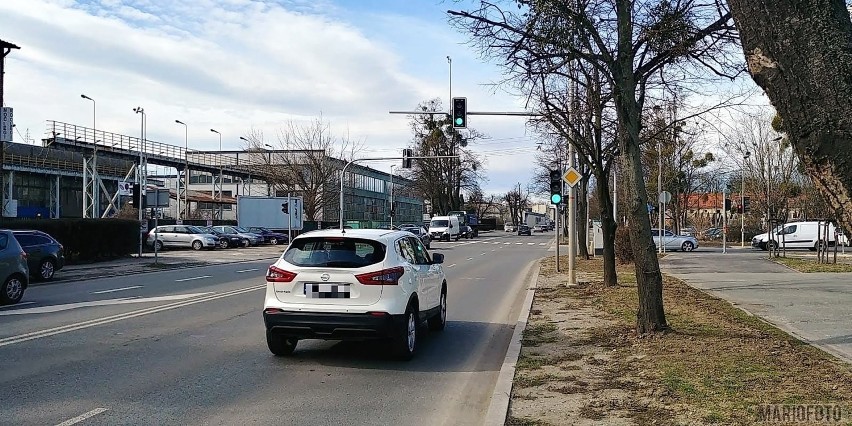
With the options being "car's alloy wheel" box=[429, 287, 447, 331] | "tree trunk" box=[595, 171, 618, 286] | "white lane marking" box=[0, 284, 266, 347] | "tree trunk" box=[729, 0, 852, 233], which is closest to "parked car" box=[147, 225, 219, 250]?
"white lane marking" box=[0, 284, 266, 347]

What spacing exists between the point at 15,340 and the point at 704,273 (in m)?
20.1

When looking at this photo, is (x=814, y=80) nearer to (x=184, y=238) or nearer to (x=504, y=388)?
(x=504, y=388)

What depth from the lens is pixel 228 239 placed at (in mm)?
47344

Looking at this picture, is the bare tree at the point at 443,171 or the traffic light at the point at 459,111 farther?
the bare tree at the point at 443,171

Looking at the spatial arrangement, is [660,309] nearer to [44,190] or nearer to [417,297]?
[417,297]

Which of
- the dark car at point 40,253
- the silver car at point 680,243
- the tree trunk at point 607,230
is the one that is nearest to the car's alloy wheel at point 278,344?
the tree trunk at point 607,230

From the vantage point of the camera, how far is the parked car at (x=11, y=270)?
14281 mm

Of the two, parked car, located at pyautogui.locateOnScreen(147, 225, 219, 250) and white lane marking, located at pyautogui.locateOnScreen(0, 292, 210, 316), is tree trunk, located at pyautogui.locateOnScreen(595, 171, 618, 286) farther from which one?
parked car, located at pyautogui.locateOnScreen(147, 225, 219, 250)

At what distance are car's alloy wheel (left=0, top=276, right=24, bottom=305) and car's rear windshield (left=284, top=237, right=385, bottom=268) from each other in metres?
8.48

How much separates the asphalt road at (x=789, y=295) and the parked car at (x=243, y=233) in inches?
1232

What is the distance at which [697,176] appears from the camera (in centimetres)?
5462

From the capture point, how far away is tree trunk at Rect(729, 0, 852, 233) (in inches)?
161

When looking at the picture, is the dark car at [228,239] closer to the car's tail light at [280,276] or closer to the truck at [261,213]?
the truck at [261,213]

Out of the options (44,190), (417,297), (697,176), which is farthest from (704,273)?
(44,190)
